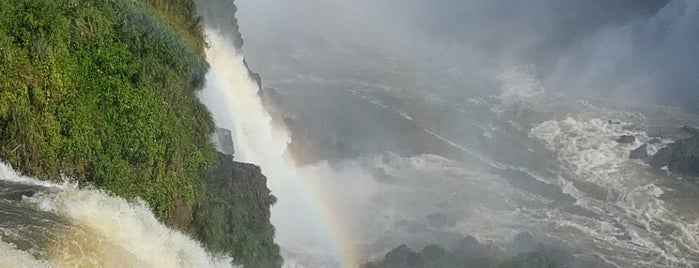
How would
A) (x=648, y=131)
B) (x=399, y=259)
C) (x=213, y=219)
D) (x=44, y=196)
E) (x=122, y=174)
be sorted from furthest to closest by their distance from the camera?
1. (x=648, y=131)
2. (x=399, y=259)
3. (x=213, y=219)
4. (x=122, y=174)
5. (x=44, y=196)

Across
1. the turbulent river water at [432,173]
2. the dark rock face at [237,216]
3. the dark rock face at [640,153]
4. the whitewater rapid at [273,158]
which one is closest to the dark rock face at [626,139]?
the turbulent river water at [432,173]

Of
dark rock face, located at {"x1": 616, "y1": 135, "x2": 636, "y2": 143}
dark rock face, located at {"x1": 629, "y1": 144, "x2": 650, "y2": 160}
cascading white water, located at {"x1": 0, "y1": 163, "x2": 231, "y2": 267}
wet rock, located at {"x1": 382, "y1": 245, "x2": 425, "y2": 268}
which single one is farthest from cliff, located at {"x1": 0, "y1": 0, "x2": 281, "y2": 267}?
dark rock face, located at {"x1": 616, "y1": 135, "x2": 636, "y2": 143}

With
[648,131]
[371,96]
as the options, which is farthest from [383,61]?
[648,131]

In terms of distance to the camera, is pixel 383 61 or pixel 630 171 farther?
pixel 383 61

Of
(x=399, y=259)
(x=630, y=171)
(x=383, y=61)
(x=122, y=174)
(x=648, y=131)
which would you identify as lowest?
(x=122, y=174)

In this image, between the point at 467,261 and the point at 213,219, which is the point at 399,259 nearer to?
the point at 467,261

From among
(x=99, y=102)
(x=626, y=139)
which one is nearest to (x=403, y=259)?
(x=99, y=102)
